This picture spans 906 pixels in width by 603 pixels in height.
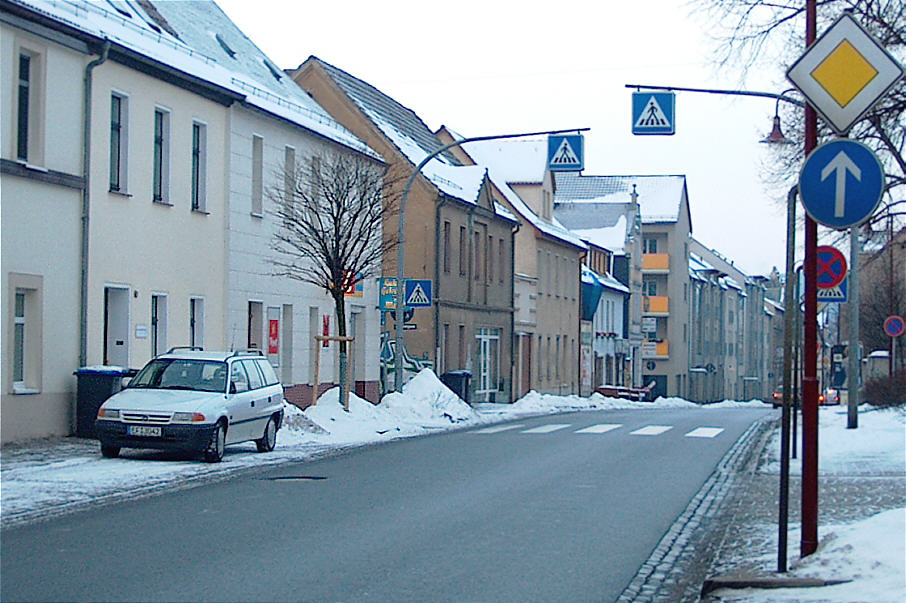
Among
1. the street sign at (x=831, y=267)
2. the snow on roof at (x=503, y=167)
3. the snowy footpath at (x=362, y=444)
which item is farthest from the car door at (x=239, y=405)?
the snow on roof at (x=503, y=167)

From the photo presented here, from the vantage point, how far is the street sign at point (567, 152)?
93.0 feet

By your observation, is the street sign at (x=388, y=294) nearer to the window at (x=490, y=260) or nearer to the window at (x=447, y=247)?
the window at (x=447, y=247)

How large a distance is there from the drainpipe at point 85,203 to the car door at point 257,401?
3.46m

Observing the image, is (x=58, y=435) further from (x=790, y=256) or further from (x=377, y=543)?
(x=790, y=256)

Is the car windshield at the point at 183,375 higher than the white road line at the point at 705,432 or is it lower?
higher

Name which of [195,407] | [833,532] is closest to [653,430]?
[195,407]

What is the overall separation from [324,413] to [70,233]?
7457mm

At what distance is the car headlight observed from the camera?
58.9ft

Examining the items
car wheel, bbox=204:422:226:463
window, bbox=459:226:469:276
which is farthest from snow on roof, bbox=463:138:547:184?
car wheel, bbox=204:422:226:463

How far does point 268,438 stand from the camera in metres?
20.8

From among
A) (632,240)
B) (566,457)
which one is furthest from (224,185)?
(632,240)

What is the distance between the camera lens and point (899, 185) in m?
25.7

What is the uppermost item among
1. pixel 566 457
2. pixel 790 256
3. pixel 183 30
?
pixel 183 30

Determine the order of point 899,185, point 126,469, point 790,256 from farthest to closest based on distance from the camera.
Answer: point 899,185, point 126,469, point 790,256
